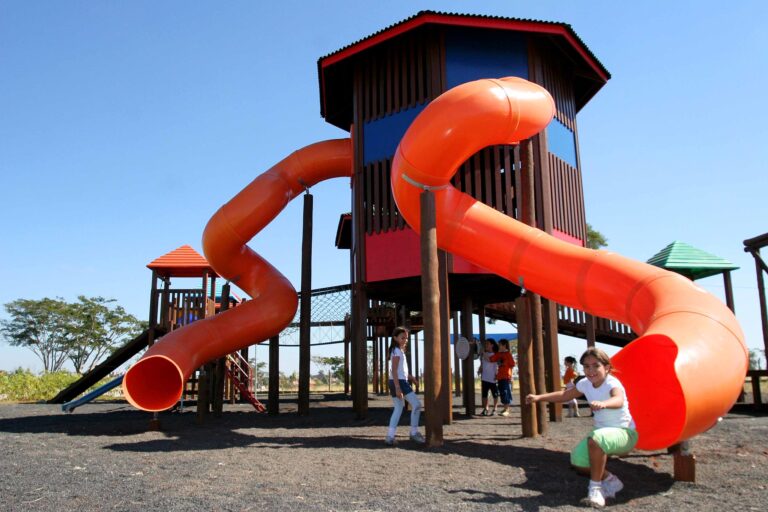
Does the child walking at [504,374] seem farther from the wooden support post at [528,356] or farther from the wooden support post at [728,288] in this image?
the wooden support post at [728,288]

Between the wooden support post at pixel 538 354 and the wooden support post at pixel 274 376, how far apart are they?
593 cm

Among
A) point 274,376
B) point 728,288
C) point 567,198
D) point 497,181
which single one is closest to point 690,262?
point 728,288

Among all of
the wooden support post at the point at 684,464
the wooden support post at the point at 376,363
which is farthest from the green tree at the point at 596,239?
the wooden support post at the point at 684,464

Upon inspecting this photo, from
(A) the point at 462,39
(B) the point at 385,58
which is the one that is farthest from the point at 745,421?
(B) the point at 385,58

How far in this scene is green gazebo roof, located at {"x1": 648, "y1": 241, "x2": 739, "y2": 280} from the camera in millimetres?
14359

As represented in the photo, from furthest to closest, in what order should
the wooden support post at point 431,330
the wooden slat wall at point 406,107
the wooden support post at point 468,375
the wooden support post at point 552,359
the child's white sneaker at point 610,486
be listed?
the wooden support post at point 468,375 < the wooden slat wall at point 406,107 < the wooden support post at point 552,359 < the wooden support post at point 431,330 < the child's white sneaker at point 610,486

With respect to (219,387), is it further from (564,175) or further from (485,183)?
(564,175)

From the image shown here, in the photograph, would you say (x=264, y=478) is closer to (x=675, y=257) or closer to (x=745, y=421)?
(x=745, y=421)

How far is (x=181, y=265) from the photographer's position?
50.4 feet

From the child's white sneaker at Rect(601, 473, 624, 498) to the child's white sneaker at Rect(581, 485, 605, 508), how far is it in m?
0.10

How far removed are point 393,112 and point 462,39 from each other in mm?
1819

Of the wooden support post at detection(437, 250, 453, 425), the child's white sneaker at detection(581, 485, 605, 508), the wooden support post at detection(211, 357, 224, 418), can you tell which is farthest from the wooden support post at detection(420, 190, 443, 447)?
the wooden support post at detection(211, 357, 224, 418)

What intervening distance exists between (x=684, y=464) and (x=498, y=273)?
3499mm

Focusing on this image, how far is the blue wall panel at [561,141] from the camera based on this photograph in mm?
11047
